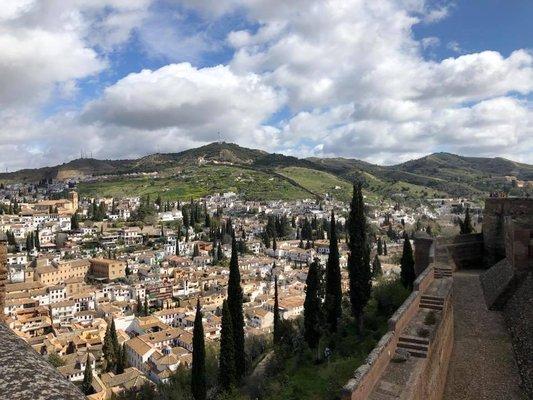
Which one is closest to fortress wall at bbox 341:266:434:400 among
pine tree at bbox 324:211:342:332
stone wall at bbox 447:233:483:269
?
stone wall at bbox 447:233:483:269

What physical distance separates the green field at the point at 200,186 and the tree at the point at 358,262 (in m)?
119

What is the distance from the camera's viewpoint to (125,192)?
485ft

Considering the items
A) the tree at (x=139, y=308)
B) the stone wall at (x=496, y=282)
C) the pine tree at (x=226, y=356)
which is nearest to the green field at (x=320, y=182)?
the tree at (x=139, y=308)

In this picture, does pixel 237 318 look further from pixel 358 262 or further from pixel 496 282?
pixel 496 282

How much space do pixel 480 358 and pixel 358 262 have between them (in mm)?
11276

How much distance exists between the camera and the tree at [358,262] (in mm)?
22516

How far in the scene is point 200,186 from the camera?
156 metres

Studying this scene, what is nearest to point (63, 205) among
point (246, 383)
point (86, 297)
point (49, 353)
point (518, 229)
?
point (86, 297)

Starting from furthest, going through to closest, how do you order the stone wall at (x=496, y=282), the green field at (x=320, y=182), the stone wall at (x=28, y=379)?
the green field at (x=320, y=182) → the stone wall at (x=496, y=282) → the stone wall at (x=28, y=379)

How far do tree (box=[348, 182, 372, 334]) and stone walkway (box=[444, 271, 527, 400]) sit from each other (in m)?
7.19

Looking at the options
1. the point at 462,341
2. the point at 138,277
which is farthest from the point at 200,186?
the point at 462,341

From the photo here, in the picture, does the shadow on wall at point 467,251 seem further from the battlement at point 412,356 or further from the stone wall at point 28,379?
the stone wall at point 28,379

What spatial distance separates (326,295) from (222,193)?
403 ft

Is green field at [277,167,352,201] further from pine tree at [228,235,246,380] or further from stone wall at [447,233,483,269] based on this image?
stone wall at [447,233,483,269]
